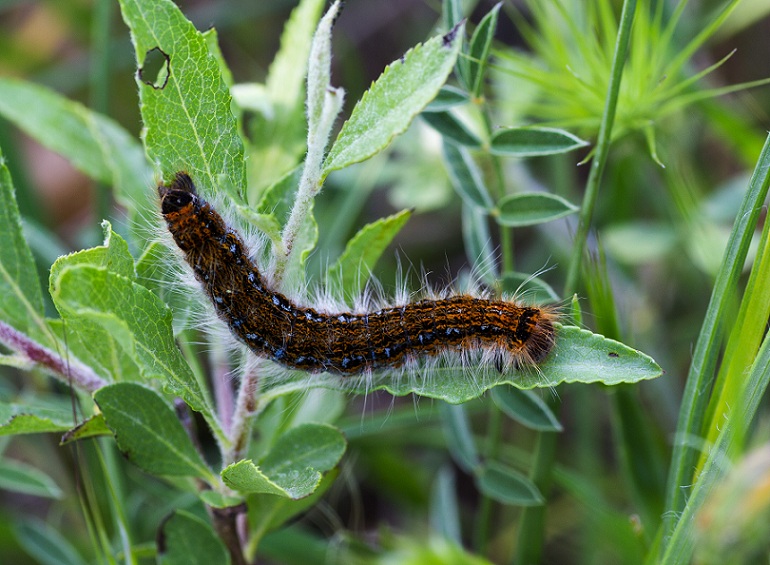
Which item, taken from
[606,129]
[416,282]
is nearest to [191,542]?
[606,129]

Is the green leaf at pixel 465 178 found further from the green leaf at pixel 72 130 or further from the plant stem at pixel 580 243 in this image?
the green leaf at pixel 72 130

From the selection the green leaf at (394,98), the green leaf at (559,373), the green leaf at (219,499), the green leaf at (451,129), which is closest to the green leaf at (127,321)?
the green leaf at (219,499)

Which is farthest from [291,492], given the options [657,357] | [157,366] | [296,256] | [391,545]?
[657,357]

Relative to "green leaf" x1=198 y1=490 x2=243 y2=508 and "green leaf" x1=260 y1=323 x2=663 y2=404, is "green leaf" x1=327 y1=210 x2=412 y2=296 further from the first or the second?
"green leaf" x1=198 y1=490 x2=243 y2=508

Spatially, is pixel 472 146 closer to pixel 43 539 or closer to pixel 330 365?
pixel 330 365

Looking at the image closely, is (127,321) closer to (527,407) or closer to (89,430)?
(89,430)

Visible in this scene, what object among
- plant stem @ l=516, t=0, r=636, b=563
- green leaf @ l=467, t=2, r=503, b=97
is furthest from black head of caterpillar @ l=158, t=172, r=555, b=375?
green leaf @ l=467, t=2, r=503, b=97
